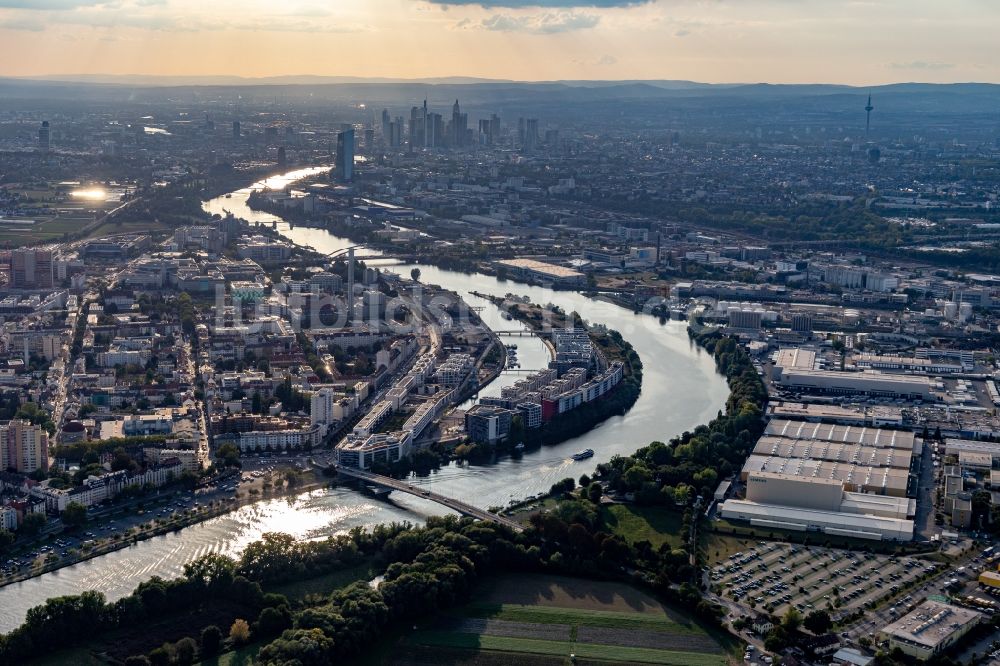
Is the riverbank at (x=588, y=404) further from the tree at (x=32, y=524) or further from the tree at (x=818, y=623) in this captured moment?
the tree at (x=818, y=623)

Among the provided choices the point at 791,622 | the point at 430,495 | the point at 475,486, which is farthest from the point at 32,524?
the point at 791,622

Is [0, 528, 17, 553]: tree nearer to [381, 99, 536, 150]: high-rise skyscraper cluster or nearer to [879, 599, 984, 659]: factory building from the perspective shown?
[879, 599, 984, 659]: factory building

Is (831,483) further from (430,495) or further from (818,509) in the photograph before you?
(430,495)

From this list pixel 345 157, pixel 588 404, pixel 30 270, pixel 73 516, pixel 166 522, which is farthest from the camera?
pixel 345 157

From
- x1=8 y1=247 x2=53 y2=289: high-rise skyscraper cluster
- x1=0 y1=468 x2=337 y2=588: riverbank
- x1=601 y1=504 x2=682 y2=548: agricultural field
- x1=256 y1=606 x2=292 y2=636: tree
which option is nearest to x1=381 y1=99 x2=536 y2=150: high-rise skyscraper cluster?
x1=8 y1=247 x2=53 y2=289: high-rise skyscraper cluster

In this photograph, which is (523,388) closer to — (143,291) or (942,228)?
(143,291)

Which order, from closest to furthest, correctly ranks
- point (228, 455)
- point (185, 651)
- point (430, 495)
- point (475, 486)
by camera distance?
1. point (185, 651)
2. point (430, 495)
3. point (475, 486)
4. point (228, 455)
